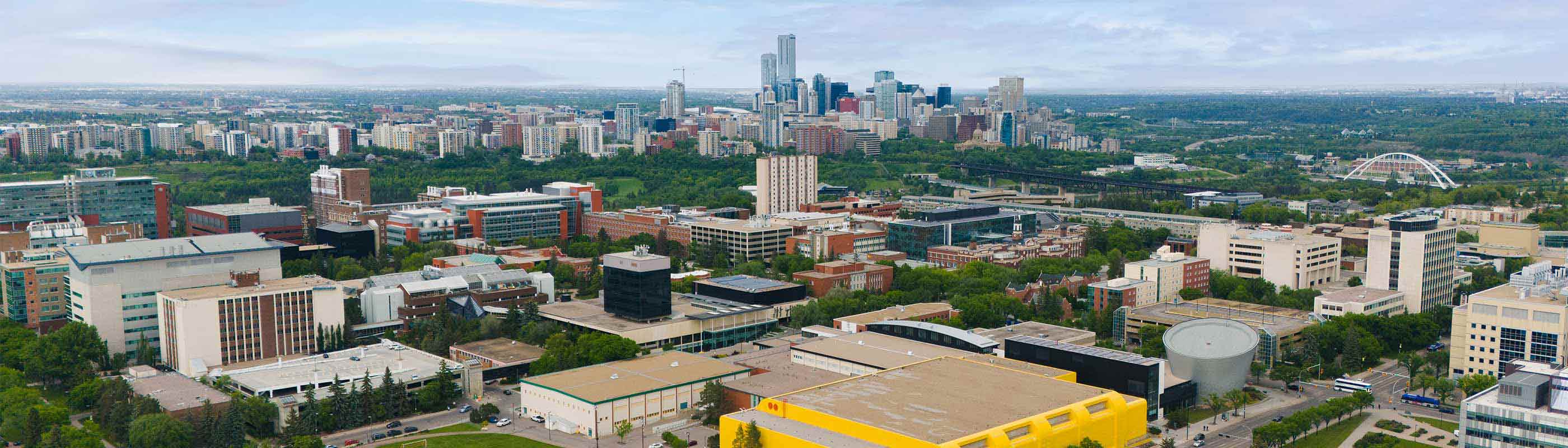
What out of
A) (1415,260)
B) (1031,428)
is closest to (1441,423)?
(1031,428)

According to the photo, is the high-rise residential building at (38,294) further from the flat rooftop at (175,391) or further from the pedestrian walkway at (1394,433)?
the pedestrian walkway at (1394,433)

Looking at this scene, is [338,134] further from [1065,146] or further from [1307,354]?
[1307,354]

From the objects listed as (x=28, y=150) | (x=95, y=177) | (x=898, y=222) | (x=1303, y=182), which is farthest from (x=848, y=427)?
(x=28, y=150)

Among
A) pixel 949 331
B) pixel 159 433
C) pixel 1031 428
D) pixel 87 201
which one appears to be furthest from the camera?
pixel 87 201

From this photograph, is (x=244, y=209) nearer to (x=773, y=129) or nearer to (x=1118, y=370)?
(x=1118, y=370)

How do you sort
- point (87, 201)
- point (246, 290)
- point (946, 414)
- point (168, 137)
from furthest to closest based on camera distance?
point (168, 137), point (87, 201), point (246, 290), point (946, 414)

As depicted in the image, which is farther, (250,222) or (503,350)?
(250,222)

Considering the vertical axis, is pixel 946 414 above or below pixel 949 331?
above
